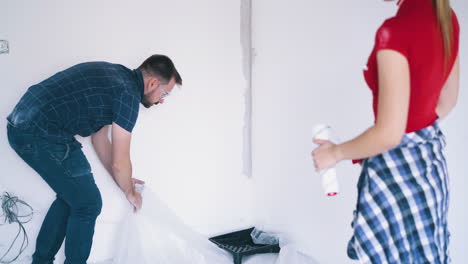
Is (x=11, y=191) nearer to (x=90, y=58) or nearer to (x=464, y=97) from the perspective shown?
(x=90, y=58)

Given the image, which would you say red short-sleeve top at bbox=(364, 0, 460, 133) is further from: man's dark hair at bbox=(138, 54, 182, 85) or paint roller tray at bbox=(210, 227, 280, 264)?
paint roller tray at bbox=(210, 227, 280, 264)

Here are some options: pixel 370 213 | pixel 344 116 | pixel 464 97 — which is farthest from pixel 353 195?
pixel 370 213

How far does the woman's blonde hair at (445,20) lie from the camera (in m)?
0.76

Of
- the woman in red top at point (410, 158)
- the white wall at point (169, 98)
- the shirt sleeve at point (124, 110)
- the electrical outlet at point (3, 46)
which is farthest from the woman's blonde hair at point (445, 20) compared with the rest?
the electrical outlet at point (3, 46)

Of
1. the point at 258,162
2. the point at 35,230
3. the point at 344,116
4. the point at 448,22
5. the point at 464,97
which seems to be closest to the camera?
the point at 448,22

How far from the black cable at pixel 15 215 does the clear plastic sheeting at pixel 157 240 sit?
1.40 ft

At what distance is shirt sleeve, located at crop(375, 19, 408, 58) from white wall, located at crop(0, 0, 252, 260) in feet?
4.56

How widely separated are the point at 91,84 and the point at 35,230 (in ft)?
2.72

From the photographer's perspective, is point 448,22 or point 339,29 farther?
point 339,29

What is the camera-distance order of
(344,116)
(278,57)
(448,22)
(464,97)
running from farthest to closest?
(278,57) < (344,116) < (464,97) < (448,22)

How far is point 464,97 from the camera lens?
4.14ft

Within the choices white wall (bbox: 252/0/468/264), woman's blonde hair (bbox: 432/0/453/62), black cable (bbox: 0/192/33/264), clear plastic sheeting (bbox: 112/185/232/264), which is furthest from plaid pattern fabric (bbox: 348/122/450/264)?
black cable (bbox: 0/192/33/264)

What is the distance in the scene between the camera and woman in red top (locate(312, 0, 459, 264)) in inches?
29.2

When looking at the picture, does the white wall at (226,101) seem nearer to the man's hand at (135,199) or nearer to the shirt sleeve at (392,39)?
the man's hand at (135,199)
